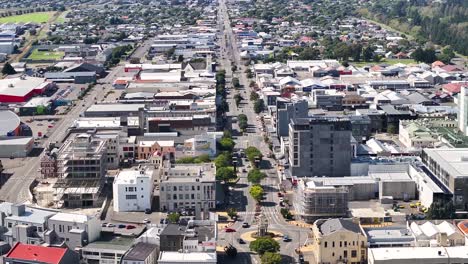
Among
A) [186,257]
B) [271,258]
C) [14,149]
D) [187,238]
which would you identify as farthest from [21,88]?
[271,258]

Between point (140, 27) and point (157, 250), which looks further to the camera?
point (140, 27)

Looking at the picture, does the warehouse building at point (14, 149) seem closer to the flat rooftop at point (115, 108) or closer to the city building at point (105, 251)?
the flat rooftop at point (115, 108)

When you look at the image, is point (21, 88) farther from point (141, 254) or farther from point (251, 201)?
point (141, 254)

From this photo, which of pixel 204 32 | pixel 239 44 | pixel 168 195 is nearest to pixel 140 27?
pixel 204 32

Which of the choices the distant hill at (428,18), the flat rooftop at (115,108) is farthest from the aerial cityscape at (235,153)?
the distant hill at (428,18)

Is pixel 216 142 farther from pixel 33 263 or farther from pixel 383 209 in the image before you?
pixel 33 263
